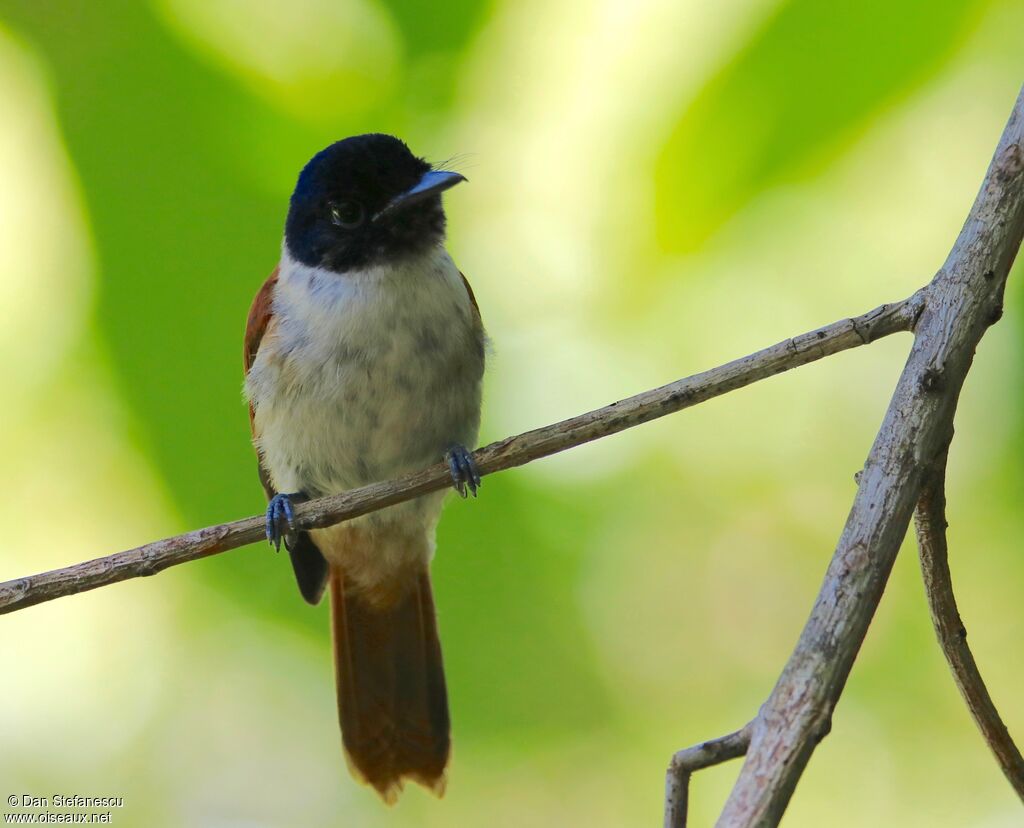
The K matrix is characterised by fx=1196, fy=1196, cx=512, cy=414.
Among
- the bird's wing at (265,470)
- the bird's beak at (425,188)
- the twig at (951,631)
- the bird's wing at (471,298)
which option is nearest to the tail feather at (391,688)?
the bird's wing at (265,470)

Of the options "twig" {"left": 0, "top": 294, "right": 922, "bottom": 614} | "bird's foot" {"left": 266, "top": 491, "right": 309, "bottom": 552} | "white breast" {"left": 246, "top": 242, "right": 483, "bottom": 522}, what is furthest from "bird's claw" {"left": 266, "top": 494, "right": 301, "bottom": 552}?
"twig" {"left": 0, "top": 294, "right": 922, "bottom": 614}

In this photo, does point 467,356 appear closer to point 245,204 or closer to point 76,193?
point 245,204

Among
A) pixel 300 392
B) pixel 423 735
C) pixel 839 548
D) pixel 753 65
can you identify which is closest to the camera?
pixel 839 548

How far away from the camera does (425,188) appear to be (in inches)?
101

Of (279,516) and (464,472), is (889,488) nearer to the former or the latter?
(464,472)

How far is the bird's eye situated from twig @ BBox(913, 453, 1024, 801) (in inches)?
65.0

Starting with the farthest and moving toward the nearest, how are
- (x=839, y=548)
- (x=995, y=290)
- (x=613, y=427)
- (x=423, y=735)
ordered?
(x=423, y=735)
(x=613, y=427)
(x=995, y=290)
(x=839, y=548)

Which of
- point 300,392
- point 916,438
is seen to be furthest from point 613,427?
point 300,392

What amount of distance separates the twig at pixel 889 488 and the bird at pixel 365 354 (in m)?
1.19

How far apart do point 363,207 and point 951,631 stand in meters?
1.73

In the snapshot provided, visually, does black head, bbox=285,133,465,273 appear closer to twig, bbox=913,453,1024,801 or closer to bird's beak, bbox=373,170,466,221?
bird's beak, bbox=373,170,466,221

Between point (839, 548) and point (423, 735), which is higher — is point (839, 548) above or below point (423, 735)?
below

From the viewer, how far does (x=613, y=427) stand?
5.36 ft

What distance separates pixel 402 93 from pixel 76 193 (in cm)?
69
